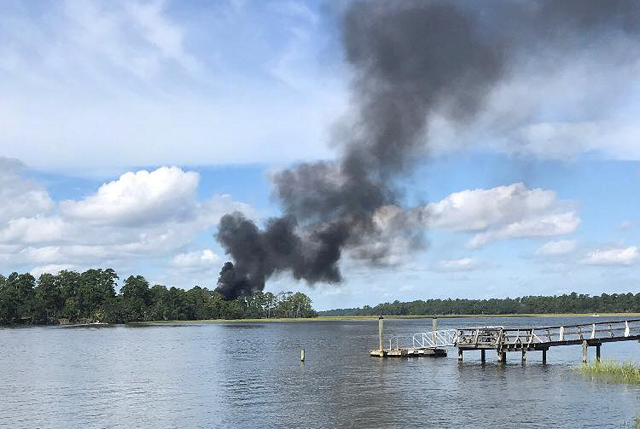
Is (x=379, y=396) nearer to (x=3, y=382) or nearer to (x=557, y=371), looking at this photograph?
(x=557, y=371)

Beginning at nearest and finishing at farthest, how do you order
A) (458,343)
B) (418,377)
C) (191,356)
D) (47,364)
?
1. (418,377)
2. (458,343)
3. (47,364)
4. (191,356)

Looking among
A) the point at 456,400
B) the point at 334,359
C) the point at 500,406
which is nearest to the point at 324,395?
the point at 456,400

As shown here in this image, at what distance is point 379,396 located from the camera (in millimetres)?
48750

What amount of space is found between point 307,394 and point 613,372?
26.6 metres

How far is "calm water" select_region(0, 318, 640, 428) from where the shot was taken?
40.1 metres

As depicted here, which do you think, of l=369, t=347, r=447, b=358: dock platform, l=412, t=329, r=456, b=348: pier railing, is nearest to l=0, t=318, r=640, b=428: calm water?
l=369, t=347, r=447, b=358: dock platform

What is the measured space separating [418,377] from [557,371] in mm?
13748

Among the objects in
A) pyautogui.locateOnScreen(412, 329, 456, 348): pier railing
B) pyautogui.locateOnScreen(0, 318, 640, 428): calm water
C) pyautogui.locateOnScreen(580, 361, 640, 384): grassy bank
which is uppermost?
pyautogui.locateOnScreen(412, 329, 456, 348): pier railing

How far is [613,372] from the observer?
5725 centimetres

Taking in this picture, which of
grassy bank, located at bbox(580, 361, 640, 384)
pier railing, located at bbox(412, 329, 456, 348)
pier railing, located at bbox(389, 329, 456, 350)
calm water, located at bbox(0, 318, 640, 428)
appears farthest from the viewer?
pier railing, located at bbox(389, 329, 456, 350)

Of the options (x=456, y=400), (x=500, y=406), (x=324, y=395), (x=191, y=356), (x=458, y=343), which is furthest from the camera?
(x=191, y=356)

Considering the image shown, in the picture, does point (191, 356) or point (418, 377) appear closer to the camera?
point (418, 377)

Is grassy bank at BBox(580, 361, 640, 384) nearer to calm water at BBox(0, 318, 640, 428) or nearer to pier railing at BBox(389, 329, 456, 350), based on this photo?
calm water at BBox(0, 318, 640, 428)

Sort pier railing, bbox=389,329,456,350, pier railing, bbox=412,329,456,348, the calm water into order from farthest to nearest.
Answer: pier railing, bbox=389,329,456,350 → pier railing, bbox=412,329,456,348 → the calm water
